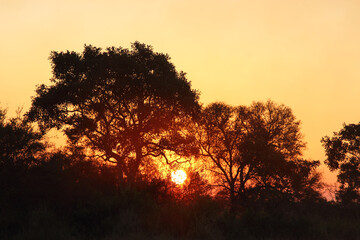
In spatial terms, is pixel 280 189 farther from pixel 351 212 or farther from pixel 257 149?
pixel 351 212

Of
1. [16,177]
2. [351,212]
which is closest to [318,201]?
[351,212]

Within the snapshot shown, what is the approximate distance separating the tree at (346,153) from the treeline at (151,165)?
13 cm

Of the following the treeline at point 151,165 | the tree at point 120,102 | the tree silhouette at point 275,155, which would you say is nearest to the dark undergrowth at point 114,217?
the treeline at point 151,165

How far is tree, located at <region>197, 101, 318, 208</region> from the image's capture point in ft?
152

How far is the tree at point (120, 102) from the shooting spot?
35125 millimetres

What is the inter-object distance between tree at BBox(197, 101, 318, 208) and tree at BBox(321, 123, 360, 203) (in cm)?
239

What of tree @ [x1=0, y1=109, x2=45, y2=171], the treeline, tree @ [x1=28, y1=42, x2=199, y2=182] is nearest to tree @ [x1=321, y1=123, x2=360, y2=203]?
the treeline

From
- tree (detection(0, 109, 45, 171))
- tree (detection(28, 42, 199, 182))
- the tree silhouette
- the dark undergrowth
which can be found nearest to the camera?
the dark undergrowth

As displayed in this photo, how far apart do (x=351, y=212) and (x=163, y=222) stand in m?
20.8

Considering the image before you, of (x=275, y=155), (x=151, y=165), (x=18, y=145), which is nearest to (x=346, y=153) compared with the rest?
(x=275, y=155)

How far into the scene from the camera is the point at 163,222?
1934cm

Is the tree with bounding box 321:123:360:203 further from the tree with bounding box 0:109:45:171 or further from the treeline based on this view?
the tree with bounding box 0:109:45:171

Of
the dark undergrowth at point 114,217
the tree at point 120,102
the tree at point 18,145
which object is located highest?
the tree at point 120,102

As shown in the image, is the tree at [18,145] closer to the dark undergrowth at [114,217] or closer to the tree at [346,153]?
the dark undergrowth at [114,217]
